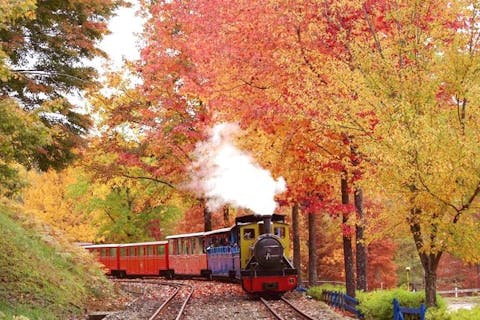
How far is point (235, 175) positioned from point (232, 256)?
3844 millimetres

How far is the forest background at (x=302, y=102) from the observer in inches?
436

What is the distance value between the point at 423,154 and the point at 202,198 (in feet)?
58.4

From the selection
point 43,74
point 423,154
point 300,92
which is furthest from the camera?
point 43,74

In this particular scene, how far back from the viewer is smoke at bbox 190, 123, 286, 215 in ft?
62.0

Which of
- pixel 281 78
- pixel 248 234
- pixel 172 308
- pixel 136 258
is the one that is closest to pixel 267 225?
pixel 248 234

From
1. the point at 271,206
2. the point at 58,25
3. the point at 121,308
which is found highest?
the point at 58,25

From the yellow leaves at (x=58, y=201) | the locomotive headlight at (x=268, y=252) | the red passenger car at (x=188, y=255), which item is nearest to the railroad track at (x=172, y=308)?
the locomotive headlight at (x=268, y=252)

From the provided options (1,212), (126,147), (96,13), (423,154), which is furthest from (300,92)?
(126,147)

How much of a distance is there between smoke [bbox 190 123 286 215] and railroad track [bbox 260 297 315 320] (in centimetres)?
316

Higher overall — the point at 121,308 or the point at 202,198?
the point at 202,198

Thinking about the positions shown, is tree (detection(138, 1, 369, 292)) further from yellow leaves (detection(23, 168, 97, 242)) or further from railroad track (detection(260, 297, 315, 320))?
yellow leaves (detection(23, 168, 97, 242))

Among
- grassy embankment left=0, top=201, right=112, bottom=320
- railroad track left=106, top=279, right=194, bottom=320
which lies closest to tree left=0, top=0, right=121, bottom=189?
grassy embankment left=0, top=201, right=112, bottom=320

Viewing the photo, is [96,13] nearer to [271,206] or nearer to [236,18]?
[236,18]

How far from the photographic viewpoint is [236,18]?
55.9 ft
